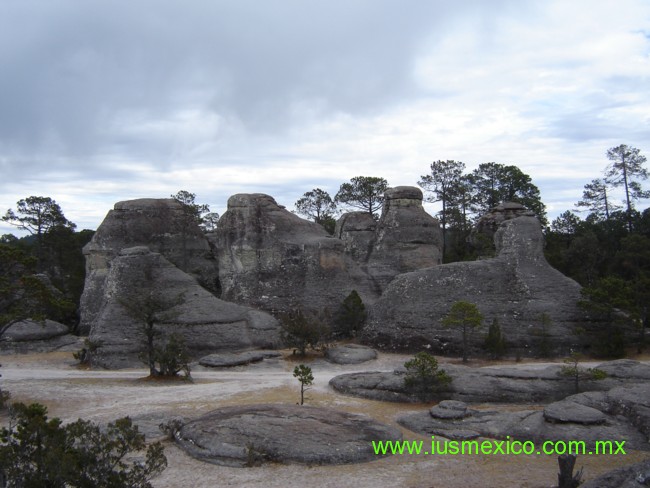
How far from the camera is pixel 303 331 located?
1024 inches

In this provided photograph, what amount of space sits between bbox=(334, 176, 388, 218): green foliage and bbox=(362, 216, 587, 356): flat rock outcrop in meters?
20.8

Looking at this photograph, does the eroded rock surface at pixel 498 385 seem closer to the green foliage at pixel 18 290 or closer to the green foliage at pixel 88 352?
the green foliage at pixel 18 290

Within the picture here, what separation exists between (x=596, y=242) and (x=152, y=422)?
110ft

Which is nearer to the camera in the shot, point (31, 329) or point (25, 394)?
point (25, 394)

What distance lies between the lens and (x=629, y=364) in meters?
19.2

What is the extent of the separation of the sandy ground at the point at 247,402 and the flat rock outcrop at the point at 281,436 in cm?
30

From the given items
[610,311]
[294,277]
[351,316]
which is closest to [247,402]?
[351,316]

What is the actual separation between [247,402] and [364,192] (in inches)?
1353

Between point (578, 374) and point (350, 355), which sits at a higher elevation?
point (350, 355)

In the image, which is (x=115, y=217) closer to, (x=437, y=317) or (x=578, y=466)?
(x=437, y=317)

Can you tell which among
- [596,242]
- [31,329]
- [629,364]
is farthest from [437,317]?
[31,329]

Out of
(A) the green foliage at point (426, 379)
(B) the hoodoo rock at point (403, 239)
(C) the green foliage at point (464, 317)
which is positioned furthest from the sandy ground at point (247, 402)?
(B) the hoodoo rock at point (403, 239)

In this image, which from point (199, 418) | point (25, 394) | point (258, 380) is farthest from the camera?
point (258, 380)

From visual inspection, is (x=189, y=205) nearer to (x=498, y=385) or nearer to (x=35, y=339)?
(x=35, y=339)
